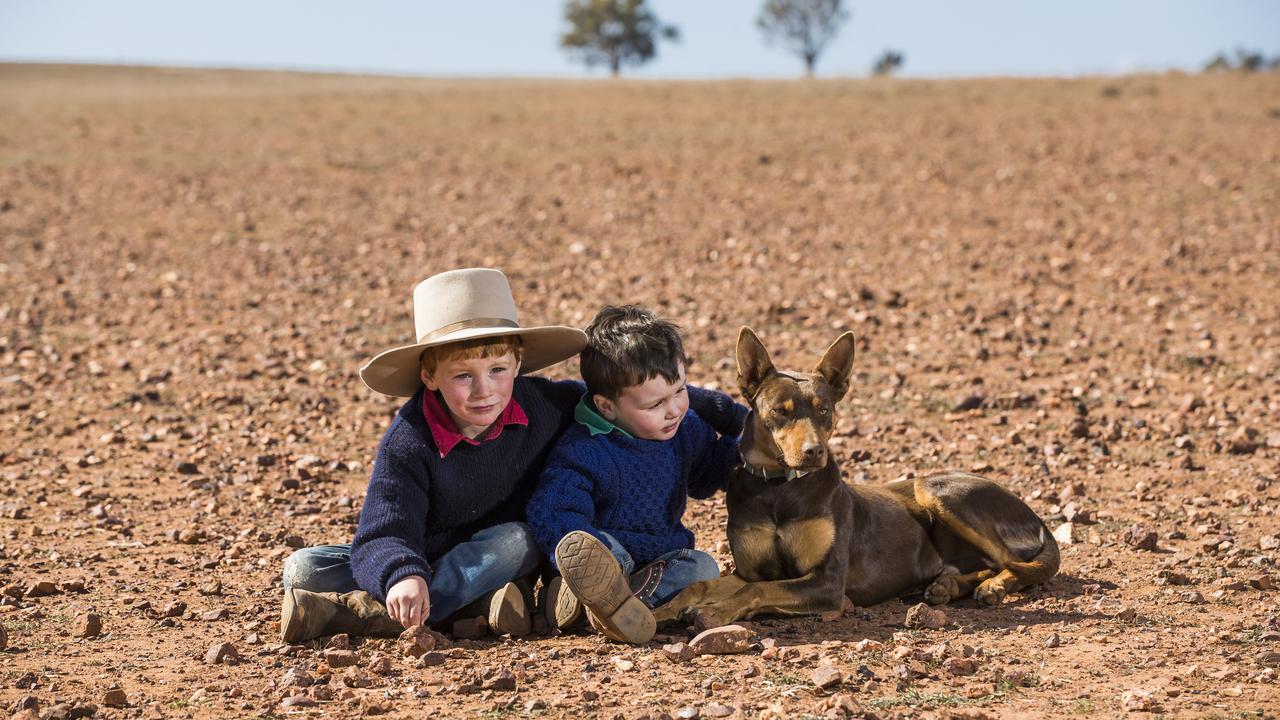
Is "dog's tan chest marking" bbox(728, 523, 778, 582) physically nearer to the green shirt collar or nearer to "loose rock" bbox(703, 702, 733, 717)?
the green shirt collar

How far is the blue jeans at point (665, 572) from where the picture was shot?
5324 millimetres

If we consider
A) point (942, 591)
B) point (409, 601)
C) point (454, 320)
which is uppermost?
point (454, 320)

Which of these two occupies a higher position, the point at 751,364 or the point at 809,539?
the point at 751,364

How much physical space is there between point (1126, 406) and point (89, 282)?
1101 centimetres

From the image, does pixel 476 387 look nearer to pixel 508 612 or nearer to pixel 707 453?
pixel 508 612

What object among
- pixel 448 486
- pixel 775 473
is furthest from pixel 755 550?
pixel 448 486

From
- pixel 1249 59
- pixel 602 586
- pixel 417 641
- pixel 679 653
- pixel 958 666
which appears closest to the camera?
pixel 958 666

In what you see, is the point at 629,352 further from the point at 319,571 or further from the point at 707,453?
the point at 319,571

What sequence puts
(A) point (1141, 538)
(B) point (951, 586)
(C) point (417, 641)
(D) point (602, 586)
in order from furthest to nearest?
(A) point (1141, 538)
(B) point (951, 586)
(C) point (417, 641)
(D) point (602, 586)

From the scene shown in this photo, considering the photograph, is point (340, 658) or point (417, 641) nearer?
point (340, 658)

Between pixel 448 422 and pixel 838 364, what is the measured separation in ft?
5.24

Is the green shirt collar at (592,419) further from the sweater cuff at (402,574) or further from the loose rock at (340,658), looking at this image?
the loose rock at (340,658)

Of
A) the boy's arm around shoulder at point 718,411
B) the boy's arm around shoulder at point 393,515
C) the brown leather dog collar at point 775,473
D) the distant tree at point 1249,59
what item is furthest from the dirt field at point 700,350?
the distant tree at point 1249,59

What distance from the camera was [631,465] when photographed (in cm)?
547
